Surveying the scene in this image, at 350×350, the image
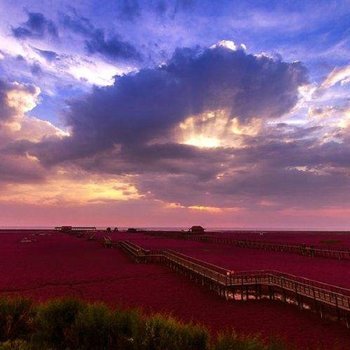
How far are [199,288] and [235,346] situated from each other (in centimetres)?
1788

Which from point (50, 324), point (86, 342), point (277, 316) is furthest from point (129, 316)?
point (277, 316)

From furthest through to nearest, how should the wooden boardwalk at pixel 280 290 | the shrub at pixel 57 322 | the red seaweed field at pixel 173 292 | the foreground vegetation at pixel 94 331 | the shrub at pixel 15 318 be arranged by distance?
1. the wooden boardwalk at pixel 280 290
2. the red seaweed field at pixel 173 292
3. the shrub at pixel 15 318
4. the shrub at pixel 57 322
5. the foreground vegetation at pixel 94 331

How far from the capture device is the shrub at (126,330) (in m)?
9.47

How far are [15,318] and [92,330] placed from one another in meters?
3.08

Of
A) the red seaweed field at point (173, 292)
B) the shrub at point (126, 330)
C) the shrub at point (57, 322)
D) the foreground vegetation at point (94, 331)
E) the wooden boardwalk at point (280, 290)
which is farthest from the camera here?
the wooden boardwalk at point (280, 290)

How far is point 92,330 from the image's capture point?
1013 cm

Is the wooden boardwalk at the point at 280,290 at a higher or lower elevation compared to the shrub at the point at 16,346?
higher

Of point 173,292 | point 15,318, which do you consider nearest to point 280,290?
point 173,292

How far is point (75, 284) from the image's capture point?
26.4 meters

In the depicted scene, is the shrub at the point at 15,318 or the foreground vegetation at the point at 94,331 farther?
the shrub at the point at 15,318

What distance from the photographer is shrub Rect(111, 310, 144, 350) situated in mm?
9473

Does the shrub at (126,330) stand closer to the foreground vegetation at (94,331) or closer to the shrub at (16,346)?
the foreground vegetation at (94,331)

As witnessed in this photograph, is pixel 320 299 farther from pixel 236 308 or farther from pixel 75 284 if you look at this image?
pixel 75 284

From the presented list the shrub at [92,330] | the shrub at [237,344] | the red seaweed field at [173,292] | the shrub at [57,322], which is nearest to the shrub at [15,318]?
the shrub at [57,322]
